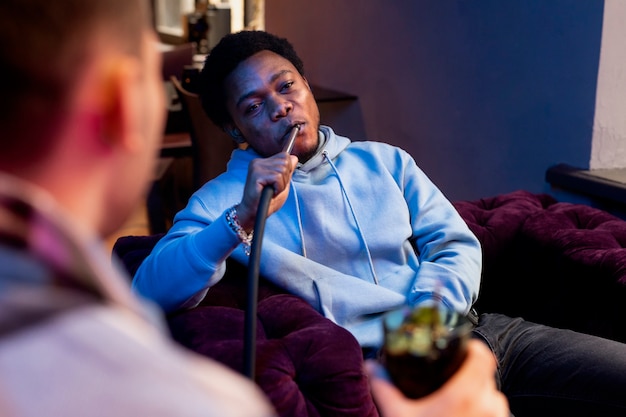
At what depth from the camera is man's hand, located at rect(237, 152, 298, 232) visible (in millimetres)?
1461

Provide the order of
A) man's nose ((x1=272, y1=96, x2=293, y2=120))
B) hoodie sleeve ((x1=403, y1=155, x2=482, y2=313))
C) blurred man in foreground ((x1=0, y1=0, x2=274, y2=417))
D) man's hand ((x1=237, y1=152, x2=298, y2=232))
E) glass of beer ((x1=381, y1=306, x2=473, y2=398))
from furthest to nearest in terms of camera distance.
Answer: man's nose ((x1=272, y1=96, x2=293, y2=120)) < hoodie sleeve ((x1=403, y1=155, x2=482, y2=313)) < man's hand ((x1=237, y1=152, x2=298, y2=232)) < glass of beer ((x1=381, y1=306, x2=473, y2=398)) < blurred man in foreground ((x1=0, y1=0, x2=274, y2=417))

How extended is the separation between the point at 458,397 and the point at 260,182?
798 mm

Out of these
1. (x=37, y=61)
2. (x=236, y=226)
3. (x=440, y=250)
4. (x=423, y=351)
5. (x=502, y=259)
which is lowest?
(x=502, y=259)

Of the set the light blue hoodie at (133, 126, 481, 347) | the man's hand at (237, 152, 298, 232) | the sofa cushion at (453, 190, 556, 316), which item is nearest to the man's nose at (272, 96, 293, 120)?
the light blue hoodie at (133, 126, 481, 347)

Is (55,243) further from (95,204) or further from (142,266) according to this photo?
(142,266)

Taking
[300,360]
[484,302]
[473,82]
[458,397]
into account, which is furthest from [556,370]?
[473,82]

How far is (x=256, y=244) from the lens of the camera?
1.30 metres

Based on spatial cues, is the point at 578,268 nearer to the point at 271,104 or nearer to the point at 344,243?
the point at 344,243

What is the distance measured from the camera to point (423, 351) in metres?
0.73

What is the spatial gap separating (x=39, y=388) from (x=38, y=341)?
30 mm

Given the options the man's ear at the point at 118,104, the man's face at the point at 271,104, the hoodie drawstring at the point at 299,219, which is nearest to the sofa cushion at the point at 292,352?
the hoodie drawstring at the point at 299,219

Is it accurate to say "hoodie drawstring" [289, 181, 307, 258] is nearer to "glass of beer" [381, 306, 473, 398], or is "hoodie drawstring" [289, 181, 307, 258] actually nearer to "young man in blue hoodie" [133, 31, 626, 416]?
"young man in blue hoodie" [133, 31, 626, 416]

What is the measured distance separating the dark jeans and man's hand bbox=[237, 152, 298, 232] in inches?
23.3

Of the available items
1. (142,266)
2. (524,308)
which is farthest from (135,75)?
(524,308)
